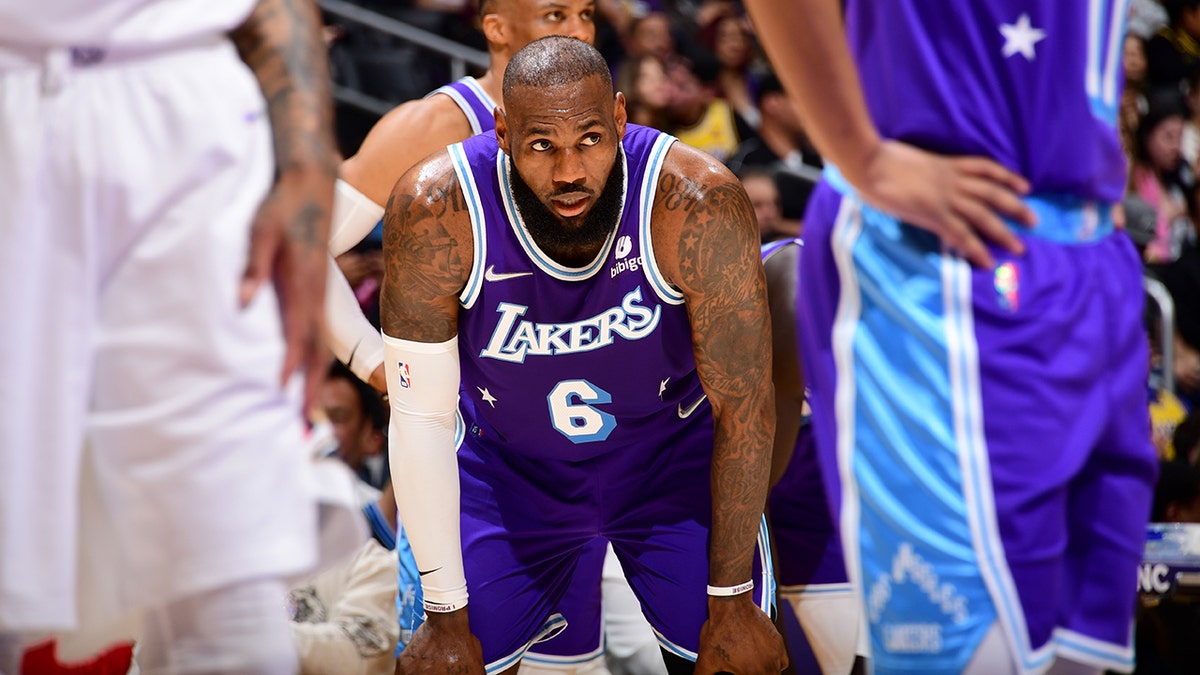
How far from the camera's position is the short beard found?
271cm

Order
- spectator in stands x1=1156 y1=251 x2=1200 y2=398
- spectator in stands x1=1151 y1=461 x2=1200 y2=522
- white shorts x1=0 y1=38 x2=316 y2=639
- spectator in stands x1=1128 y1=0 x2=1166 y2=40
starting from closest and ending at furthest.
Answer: white shorts x1=0 y1=38 x2=316 y2=639 < spectator in stands x1=1151 y1=461 x2=1200 y2=522 < spectator in stands x1=1156 y1=251 x2=1200 y2=398 < spectator in stands x1=1128 y1=0 x2=1166 y2=40

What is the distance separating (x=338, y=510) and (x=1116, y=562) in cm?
105

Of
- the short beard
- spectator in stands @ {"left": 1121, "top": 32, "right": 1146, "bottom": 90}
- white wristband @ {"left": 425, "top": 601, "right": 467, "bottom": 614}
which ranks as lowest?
white wristband @ {"left": 425, "top": 601, "right": 467, "bottom": 614}

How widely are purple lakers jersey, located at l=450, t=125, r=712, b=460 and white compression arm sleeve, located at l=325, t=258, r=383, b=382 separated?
0.94ft

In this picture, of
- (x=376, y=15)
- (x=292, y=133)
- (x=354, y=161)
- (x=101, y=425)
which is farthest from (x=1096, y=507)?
(x=376, y=15)

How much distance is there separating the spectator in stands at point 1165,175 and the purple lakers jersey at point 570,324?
371 centimetres

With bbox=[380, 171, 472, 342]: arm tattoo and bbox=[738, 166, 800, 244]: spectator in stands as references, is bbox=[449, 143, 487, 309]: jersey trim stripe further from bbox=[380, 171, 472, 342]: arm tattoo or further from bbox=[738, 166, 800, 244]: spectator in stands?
bbox=[738, 166, 800, 244]: spectator in stands

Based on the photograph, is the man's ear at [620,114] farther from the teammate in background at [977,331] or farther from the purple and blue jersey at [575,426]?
the teammate in background at [977,331]

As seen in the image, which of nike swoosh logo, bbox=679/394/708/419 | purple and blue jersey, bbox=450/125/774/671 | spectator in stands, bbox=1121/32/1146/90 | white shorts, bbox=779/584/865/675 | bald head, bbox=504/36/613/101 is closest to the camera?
bald head, bbox=504/36/613/101

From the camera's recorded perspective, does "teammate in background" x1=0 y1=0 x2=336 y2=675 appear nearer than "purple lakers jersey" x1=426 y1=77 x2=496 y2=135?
Yes

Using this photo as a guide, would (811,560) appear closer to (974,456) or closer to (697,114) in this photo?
(974,456)

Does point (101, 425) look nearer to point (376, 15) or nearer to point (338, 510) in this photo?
point (338, 510)

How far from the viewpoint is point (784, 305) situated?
3.22 m

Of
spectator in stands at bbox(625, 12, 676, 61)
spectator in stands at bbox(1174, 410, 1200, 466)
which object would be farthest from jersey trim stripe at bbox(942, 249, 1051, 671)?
spectator in stands at bbox(625, 12, 676, 61)
